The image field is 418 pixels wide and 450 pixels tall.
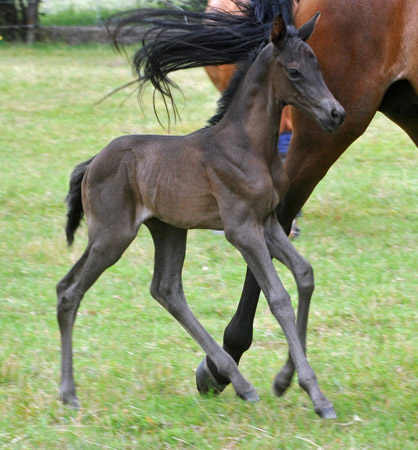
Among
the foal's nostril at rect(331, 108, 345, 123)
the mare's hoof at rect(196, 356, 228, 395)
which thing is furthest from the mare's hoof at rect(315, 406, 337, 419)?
the foal's nostril at rect(331, 108, 345, 123)

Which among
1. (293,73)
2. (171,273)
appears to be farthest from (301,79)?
(171,273)

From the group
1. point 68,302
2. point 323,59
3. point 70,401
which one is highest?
point 323,59

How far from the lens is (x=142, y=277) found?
19.6ft

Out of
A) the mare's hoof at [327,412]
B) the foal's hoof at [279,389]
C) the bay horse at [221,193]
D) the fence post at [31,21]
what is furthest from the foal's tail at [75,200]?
the fence post at [31,21]

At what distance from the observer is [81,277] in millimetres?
3906

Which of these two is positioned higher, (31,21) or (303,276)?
(303,276)

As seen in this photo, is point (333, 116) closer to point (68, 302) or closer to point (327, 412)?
point (327, 412)

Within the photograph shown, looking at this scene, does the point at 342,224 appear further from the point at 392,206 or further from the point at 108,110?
the point at 108,110

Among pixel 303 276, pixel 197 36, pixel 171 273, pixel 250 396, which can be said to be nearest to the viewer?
pixel 303 276

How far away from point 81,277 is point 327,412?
48.2 inches

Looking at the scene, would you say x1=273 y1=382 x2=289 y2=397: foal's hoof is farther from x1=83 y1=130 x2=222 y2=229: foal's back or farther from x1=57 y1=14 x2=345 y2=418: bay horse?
x1=83 y1=130 x2=222 y2=229: foal's back

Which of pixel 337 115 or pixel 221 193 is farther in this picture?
pixel 221 193

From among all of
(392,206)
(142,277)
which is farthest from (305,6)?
(392,206)

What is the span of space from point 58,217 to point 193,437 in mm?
4252
